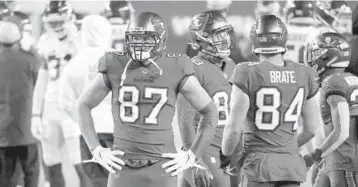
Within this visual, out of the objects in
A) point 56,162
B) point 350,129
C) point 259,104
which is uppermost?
point 259,104

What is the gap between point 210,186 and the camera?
5434 mm

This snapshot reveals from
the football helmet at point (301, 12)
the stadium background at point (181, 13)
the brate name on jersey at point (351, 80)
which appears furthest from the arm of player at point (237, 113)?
the stadium background at point (181, 13)

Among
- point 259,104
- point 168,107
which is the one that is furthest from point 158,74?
point 259,104

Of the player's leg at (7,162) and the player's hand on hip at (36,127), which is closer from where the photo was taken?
the player's leg at (7,162)

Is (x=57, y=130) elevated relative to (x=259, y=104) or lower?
lower

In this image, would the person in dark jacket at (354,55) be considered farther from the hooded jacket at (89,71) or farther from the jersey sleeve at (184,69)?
the jersey sleeve at (184,69)

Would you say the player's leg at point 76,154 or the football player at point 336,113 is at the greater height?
the football player at point 336,113

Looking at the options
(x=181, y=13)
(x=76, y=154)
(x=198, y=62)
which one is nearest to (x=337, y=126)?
(x=198, y=62)

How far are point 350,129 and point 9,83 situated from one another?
2.69 m

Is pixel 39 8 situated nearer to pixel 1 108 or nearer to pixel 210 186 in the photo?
pixel 1 108

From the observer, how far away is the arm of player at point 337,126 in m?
5.16

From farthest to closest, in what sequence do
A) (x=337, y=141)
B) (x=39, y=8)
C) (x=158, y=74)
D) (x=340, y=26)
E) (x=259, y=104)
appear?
1. (x=39, y=8)
2. (x=340, y=26)
3. (x=337, y=141)
4. (x=259, y=104)
5. (x=158, y=74)

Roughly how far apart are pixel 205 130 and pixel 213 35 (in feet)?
5.00

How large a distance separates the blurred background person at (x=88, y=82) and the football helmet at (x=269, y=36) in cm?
178
